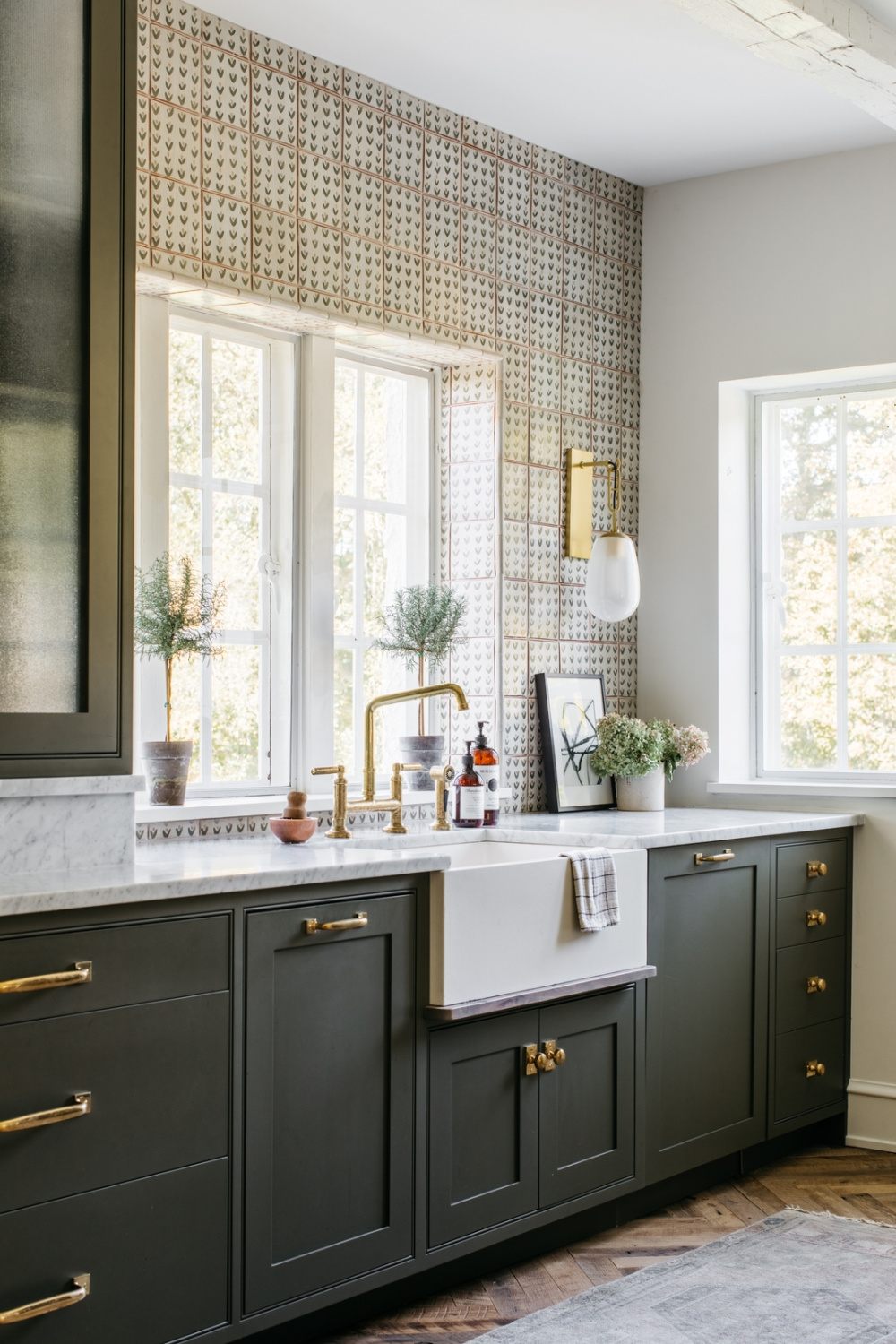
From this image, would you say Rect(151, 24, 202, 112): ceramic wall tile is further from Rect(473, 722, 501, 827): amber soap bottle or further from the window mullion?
the window mullion

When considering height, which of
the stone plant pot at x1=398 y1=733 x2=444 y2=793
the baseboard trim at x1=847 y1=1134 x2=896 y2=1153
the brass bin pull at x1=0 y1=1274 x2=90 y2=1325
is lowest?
the baseboard trim at x1=847 y1=1134 x2=896 y2=1153

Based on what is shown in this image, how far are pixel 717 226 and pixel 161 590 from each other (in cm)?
224

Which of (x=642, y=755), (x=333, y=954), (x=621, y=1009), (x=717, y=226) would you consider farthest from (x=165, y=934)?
(x=717, y=226)

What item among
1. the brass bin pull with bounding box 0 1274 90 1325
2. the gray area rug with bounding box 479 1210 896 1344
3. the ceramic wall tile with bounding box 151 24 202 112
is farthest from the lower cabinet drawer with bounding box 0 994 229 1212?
the ceramic wall tile with bounding box 151 24 202 112

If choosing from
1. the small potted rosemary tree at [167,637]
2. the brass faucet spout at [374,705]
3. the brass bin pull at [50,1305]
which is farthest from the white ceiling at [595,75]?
the brass bin pull at [50,1305]

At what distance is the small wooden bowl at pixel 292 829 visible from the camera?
9.99ft

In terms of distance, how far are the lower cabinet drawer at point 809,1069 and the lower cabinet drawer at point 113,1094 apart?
193 cm

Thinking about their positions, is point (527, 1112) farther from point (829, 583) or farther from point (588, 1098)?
point (829, 583)

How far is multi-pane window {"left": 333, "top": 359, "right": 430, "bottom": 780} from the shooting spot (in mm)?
3752

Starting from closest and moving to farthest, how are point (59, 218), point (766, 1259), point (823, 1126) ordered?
1. point (59, 218)
2. point (766, 1259)
3. point (823, 1126)

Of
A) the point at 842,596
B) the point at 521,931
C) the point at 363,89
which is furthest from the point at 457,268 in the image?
the point at 521,931

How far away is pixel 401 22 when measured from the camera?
333cm

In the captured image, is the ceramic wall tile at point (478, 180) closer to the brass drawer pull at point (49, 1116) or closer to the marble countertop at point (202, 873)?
the marble countertop at point (202, 873)

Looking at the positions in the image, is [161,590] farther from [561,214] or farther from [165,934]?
[561,214]
